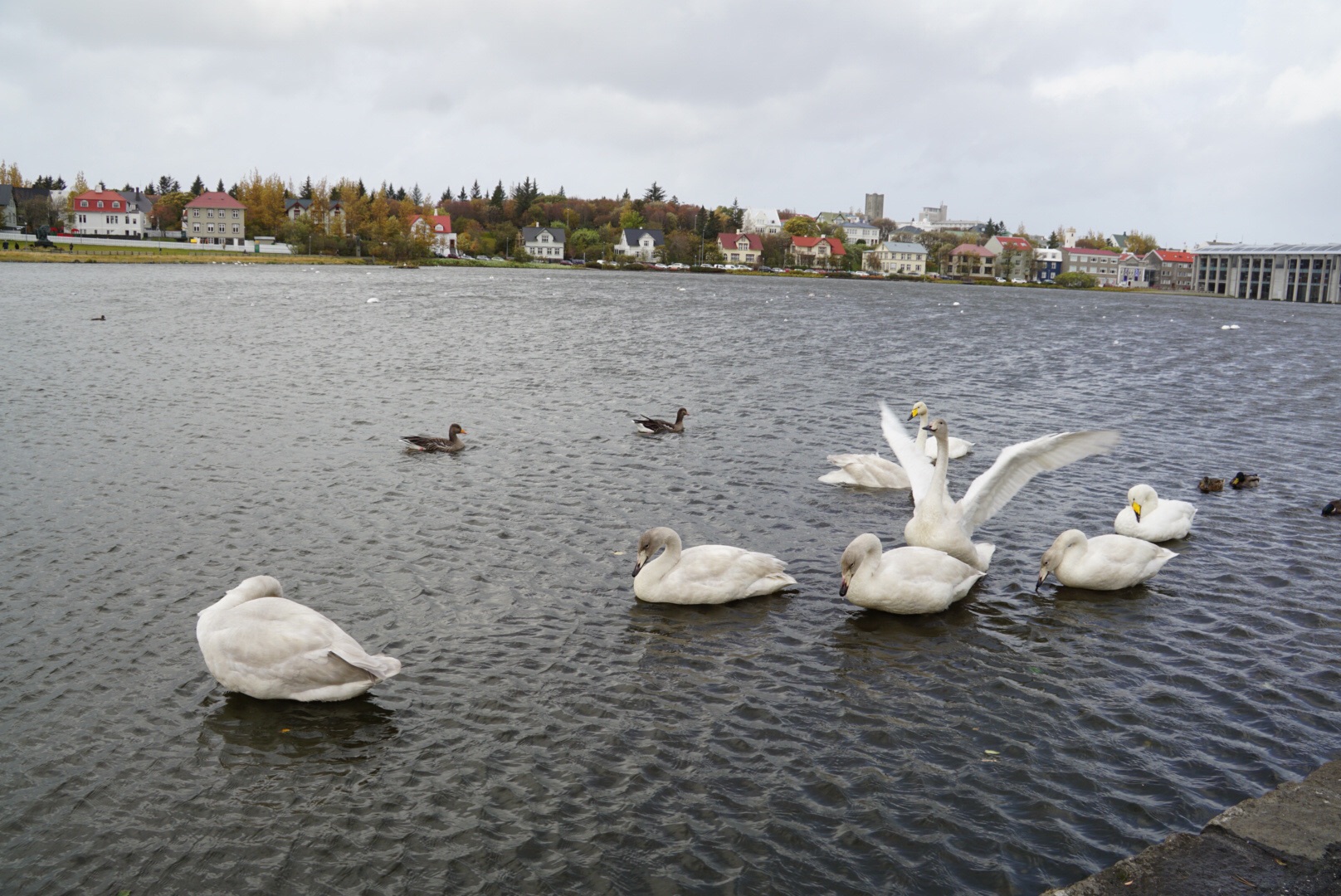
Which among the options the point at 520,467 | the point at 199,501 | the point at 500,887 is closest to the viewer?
the point at 500,887

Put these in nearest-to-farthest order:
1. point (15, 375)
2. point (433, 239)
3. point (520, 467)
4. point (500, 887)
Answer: point (500, 887) < point (520, 467) < point (15, 375) < point (433, 239)

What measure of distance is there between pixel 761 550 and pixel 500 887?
709 centimetres

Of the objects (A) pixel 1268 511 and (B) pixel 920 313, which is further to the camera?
(B) pixel 920 313

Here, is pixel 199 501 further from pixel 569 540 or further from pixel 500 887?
pixel 500 887

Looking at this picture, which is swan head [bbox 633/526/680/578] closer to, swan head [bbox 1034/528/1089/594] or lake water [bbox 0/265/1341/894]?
lake water [bbox 0/265/1341/894]

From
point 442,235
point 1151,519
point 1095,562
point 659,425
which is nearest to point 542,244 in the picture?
point 442,235

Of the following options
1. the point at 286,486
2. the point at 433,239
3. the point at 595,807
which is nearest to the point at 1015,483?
the point at 595,807

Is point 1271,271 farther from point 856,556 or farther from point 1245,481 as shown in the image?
point 856,556

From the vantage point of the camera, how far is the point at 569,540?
12.7 m

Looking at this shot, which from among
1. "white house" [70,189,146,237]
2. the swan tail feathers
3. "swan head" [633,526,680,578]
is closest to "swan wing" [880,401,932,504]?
"swan head" [633,526,680,578]

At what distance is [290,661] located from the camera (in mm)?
8109

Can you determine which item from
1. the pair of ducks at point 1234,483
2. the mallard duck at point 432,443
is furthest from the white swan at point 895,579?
the mallard duck at point 432,443

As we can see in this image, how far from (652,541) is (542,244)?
188m

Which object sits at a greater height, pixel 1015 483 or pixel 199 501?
pixel 1015 483
